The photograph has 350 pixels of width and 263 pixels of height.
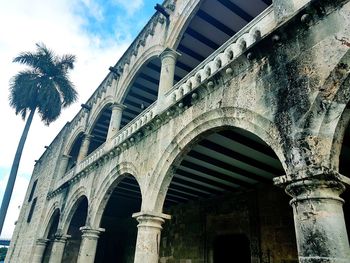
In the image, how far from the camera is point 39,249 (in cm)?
1109

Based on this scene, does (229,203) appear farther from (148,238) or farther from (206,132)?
(206,132)

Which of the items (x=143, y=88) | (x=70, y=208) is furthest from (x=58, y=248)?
(x=143, y=88)

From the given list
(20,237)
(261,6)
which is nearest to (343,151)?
(261,6)

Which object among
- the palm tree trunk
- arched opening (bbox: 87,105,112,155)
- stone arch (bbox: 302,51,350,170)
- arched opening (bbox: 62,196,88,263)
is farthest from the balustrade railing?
the palm tree trunk

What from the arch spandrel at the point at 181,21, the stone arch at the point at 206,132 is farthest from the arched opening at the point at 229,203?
the arch spandrel at the point at 181,21

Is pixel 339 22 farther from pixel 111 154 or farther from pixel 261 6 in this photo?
pixel 111 154

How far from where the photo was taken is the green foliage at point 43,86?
45.1 feet

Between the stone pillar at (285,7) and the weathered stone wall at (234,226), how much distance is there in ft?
12.6

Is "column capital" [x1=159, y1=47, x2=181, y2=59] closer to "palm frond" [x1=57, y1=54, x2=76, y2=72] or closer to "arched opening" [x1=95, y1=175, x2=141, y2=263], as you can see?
"arched opening" [x1=95, y1=175, x2=141, y2=263]

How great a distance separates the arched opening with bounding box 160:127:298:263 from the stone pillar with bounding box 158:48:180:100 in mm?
1637

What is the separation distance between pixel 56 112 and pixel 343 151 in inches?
535

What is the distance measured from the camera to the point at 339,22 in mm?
2869

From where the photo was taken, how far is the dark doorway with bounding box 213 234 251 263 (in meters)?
6.77

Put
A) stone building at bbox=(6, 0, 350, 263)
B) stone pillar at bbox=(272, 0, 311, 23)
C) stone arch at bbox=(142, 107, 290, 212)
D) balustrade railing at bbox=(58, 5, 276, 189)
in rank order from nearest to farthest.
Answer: stone building at bbox=(6, 0, 350, 263), stone arch at bbox=(142, 107, 290, 212), stone pillar at bbox=(272, 0, 311, 23), balustrade railing at bbox=(58, 5, 276, 189)
